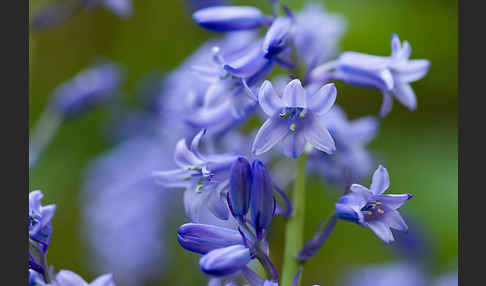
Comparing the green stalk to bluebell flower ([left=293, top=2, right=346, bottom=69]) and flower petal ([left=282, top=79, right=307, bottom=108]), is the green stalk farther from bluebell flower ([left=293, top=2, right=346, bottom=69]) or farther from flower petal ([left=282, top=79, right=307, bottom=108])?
→ bluebell flower ([left=293, top=2, right=346, bottom=69])

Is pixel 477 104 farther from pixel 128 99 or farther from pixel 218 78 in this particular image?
pixel 128 99

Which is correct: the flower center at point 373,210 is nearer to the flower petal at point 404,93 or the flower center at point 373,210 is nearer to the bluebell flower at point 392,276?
the flower petal at point 404,93

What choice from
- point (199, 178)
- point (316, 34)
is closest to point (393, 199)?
point (199, 178)

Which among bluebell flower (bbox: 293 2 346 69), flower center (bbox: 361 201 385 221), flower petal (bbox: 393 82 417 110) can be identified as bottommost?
flower center (bbox: 361 201 385 221)

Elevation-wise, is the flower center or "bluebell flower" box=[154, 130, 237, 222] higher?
"bluebell flower" box=[154, 130, 237, 222]

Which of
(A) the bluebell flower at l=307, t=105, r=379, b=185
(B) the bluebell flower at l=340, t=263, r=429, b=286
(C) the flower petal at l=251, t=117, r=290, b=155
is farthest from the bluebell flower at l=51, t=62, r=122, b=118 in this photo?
(C) the flower petal at l=251, t=117, r=290, b=155

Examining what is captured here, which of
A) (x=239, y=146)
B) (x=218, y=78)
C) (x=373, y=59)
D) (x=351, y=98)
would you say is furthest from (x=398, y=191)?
(x=218, y=78)

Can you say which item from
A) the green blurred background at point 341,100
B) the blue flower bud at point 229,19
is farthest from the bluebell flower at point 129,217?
the blue flower bud at point 229,19
